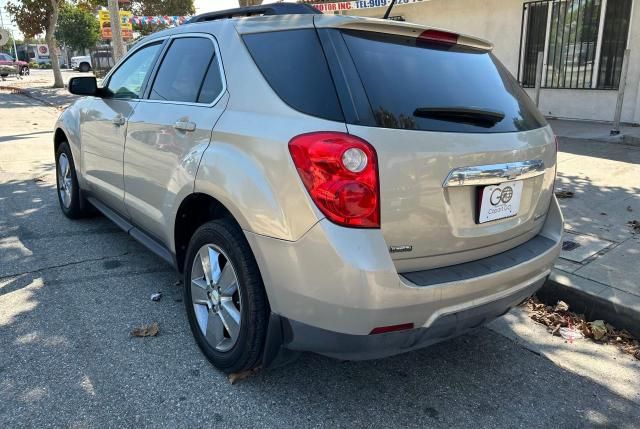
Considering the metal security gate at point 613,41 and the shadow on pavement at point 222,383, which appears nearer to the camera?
the shadow on pavement at point 222,383

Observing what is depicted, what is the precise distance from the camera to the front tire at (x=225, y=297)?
2.49 metres

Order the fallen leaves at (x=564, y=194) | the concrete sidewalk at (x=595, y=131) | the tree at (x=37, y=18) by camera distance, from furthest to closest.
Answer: the tree at (x=37, y=18) → the concrete sidewalk at (x=595, y=131) → the fallen leaves at (x=564, y=194)

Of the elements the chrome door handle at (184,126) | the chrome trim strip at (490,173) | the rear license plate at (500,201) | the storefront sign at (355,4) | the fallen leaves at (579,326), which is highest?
the storefront sign at (355,4)

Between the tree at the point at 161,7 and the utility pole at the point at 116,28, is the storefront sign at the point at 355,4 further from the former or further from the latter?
Result: the tree at the point at 161,7

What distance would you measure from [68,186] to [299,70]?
3.78 meters

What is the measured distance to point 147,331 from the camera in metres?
3.28

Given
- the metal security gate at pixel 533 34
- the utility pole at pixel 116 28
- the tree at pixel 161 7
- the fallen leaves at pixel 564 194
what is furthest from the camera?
the tree at pixel 161 7

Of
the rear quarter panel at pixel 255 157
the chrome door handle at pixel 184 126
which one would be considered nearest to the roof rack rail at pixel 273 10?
the rear quarter panel at pixel 255 157

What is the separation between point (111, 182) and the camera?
13.5ft

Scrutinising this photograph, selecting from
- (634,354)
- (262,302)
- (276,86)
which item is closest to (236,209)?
(262,302)

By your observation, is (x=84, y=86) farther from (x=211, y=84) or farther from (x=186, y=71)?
(x=211, y=84)

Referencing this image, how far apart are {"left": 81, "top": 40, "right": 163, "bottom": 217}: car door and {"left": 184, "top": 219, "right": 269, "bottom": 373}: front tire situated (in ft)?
4.40

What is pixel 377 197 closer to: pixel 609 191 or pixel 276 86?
pixel 276 86

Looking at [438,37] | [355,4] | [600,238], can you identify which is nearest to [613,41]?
[355,4]
